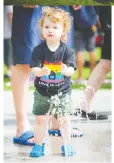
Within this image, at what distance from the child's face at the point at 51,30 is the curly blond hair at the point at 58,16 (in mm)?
25

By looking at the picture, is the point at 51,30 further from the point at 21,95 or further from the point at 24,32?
the point at 21,95

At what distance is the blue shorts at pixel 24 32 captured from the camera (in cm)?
554

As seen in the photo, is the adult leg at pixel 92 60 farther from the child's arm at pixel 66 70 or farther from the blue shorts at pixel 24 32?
the blue shorts at pixel 24 32

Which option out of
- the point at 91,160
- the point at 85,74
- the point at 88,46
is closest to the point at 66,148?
the point at 91,160

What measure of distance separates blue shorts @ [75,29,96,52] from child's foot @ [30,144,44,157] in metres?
0.89

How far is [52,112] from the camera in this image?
5516mm

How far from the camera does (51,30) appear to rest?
547 cm

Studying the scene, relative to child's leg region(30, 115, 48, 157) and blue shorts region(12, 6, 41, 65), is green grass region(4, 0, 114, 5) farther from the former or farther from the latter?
child's leg region(30, 115, 48, 157)

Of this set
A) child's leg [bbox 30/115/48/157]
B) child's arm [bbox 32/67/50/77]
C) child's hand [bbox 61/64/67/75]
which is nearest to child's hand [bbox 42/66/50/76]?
child's arm [bbox 32/67/50/77]

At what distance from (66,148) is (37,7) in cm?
112

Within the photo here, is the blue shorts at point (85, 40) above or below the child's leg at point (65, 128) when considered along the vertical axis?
above

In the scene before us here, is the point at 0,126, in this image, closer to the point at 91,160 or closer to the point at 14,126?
the point at 14,126

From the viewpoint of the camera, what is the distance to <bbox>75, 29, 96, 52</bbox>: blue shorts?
19.3 ft

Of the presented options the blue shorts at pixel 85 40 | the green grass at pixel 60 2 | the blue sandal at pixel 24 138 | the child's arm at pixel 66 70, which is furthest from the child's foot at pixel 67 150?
the green grass at pixel 60 2
